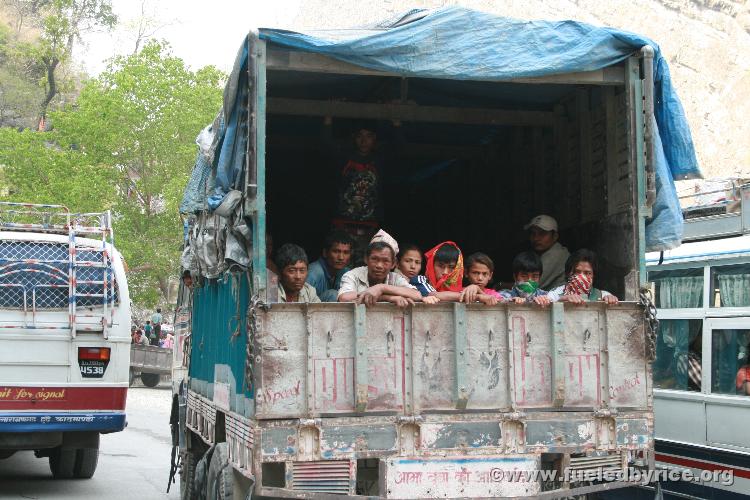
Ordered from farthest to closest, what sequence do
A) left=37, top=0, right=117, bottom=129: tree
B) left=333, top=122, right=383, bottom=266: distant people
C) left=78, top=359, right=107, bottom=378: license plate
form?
1. left=37, top=0, right=117, bottom=129: tree
2. left=78, top=359, right=107, bottom=378: license plate
3. left=333, top=122, right=383, bottom=266: distant people

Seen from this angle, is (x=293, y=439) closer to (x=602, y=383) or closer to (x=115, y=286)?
(x=602, y=383)

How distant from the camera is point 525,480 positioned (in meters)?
5.46

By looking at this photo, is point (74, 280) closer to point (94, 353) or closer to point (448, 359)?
point (94, 353)

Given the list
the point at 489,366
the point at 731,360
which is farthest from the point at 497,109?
the point at 489,366

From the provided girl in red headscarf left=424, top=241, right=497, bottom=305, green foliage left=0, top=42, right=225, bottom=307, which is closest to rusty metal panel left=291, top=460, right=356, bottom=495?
girl in red headscarf left=424, top=241, right=497, bottom=305

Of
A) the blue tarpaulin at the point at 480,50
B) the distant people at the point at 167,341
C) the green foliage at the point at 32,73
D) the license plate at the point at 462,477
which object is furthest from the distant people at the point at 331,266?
the green foliage at the point at 32,73

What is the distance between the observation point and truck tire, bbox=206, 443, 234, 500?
579 centimetres

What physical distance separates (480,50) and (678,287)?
3.22 meters

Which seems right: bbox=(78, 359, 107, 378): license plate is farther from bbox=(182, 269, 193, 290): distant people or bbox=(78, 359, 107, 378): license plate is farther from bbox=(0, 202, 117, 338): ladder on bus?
bbox=(182, 269, 193, 290): distant people

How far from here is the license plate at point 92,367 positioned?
9.14 m

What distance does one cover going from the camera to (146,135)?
32.3 meters

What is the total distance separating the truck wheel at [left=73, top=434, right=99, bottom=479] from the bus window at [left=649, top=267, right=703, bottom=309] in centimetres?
588

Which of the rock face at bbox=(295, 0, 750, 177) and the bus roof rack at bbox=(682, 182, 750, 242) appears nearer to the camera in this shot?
the bus roof rack at bbox=(682, 182, 750, 242)

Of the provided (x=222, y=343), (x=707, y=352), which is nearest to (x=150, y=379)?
(x=222, y=343)
